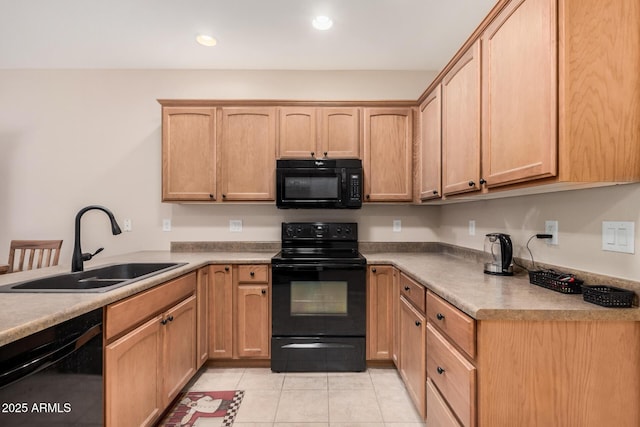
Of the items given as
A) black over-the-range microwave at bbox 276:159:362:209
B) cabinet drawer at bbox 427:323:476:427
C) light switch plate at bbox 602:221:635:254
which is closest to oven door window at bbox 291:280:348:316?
black over-the-range microwave at bbox 276:159:362:209

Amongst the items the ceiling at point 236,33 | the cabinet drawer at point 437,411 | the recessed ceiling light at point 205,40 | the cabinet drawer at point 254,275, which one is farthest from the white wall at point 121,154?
the cabinet drawer at point 437,411

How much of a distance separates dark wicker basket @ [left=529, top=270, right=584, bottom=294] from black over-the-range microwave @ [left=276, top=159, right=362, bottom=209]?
1.37 m

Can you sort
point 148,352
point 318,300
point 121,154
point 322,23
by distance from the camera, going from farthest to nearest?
1. point 121,154
2. point 318,300
3. point 322,23
4. point 148,352

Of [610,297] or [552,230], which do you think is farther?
[552,230]

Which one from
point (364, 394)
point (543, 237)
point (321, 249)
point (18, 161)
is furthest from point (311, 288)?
point (18, 161)

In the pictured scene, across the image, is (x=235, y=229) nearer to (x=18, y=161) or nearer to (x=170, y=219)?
(x=170, y=219)

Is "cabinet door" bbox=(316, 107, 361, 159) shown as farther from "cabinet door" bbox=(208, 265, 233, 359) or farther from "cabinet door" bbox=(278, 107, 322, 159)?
"cabinet door" bbox=(208, 265, 233, 359)

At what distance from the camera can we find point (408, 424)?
1.78 m

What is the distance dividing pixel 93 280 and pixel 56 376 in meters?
0.85

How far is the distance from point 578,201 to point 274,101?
218 centimetres

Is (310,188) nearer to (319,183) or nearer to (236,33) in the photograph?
(319,183)

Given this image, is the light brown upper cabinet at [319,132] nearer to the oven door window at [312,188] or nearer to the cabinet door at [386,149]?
the cabinet door at [386,149]

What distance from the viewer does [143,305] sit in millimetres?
1521

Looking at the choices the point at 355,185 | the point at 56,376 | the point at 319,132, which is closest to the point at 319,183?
the point at 355,185
